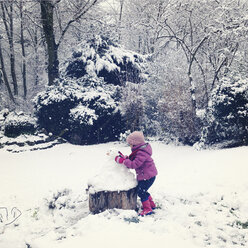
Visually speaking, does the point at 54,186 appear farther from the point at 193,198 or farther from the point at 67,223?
the point at 193,198

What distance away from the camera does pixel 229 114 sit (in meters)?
7.20

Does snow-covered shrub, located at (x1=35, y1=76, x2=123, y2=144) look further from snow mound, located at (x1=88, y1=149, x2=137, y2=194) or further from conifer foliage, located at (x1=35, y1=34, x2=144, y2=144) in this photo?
snow mound, located at (x1=88, y1=149, x2=137, y2=194)

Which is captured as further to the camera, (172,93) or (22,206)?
(172,93)

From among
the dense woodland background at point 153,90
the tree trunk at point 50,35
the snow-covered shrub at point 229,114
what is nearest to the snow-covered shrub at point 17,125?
the dense woodland background at point 153,90

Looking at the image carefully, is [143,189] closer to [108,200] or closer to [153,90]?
[108,200]

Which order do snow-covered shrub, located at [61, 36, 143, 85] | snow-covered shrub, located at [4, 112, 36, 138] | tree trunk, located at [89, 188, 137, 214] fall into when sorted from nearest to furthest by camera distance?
tree trunk, located at [89, 188, 137, 214], snow-covered shrub, located at [4, 112, 36, 138], snow-covered shrub, located at [61, 36, 143, 85]

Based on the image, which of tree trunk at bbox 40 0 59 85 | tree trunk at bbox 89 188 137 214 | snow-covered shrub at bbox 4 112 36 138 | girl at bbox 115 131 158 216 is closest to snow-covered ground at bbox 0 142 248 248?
tree trunk at bbox 89 188 137 214

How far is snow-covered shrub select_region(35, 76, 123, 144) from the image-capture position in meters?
9.67

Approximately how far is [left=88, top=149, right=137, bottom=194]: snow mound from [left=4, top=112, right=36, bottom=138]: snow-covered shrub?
669cm

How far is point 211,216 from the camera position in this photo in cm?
379

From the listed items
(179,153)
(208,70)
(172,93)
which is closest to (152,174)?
(179,153)

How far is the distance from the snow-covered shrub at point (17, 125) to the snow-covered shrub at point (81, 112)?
2.26ft

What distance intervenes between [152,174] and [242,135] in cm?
428

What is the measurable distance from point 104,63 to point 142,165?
765 centimetres
